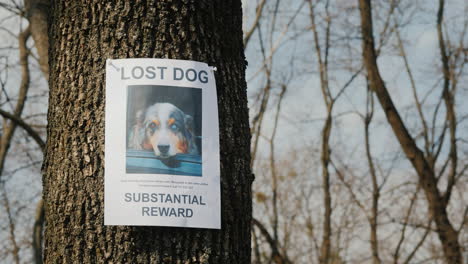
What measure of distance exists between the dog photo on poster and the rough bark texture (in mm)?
97

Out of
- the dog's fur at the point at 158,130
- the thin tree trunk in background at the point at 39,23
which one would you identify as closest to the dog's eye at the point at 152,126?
the dog's fur at the point at 158,130

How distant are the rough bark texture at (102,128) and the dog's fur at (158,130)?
0.38 ft

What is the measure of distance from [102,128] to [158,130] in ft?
0.56

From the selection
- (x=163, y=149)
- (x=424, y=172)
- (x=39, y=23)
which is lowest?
(x=163, y=149)

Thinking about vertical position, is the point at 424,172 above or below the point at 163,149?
above

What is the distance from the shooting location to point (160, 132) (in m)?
2.00

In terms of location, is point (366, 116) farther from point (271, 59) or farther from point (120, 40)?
point (120, 40)

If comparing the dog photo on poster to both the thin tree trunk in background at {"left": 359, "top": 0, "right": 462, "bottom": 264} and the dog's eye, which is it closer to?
the dog's eye

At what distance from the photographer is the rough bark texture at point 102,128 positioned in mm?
1972

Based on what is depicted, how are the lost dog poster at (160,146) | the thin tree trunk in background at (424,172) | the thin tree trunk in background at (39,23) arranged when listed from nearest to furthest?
the lost dog poster at (160,146) < the thin tree trunk in background at (39,23) < the thin tree trunk in background at (424,172)

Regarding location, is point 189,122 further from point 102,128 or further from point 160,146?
point 102,128

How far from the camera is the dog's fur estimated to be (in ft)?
6.53

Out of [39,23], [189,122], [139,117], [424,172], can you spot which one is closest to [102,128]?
[139,117]

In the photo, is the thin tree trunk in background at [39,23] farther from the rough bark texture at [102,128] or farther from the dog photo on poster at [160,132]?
the dog photo on poster at [160,132]
